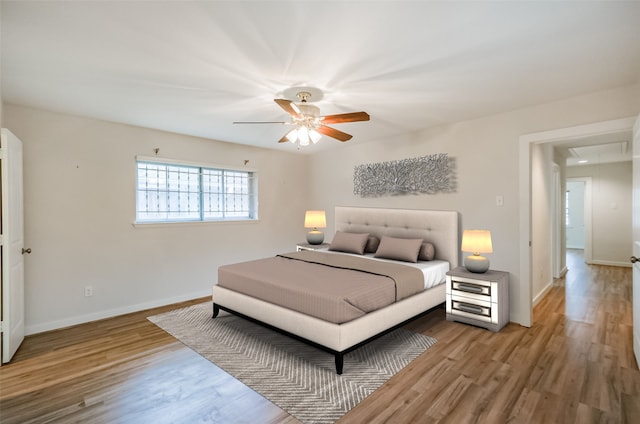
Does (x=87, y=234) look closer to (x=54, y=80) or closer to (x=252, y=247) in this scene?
(x=54, y=80)

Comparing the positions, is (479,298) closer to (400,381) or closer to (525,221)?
(525,221)

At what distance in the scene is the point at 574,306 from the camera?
13.3 feet

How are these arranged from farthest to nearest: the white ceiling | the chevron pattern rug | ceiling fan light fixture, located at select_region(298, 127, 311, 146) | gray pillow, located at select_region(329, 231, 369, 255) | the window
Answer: gray pillow, located at select_region(329, 231, 369, 255)
the window
ceiling fan light fixture, located at select_region(298, 127, 311, 146)
the chevron pattern rug
the white ceiling

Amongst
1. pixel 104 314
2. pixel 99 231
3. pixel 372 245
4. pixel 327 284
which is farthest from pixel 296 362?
pixel 99 231

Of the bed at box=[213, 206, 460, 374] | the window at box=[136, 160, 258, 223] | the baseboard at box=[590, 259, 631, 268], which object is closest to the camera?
the bed at box=[213, 206, 460, 374]

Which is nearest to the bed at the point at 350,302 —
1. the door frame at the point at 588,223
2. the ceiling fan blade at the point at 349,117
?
the ceiling fan blade at the point at 349,117

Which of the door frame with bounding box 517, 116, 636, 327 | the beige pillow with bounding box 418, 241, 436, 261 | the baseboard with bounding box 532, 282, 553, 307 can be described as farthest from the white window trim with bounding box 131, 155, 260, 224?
the baseboard with bounding box 532, 282, 553, 307

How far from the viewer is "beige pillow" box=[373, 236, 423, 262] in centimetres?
389

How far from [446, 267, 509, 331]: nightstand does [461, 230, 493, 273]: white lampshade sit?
0.28ft

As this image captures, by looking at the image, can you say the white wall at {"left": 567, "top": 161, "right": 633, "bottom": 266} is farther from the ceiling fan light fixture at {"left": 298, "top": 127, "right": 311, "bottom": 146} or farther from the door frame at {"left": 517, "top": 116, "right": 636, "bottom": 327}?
the ceiling fan light fixture at {"left": 298, "top": 127, "right": 311, "bottom": 146}

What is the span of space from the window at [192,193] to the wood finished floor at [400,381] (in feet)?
5.39

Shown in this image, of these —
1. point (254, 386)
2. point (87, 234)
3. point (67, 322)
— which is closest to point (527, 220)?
point (254, 386)

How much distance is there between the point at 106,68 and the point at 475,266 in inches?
151

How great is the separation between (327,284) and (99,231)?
289 cm
